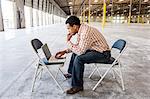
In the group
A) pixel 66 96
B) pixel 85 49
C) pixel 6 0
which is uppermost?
pixel 6 0

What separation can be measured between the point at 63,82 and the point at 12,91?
32.7 inches

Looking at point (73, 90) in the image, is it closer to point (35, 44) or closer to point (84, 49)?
point (84, 49)

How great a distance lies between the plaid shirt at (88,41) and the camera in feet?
9.16

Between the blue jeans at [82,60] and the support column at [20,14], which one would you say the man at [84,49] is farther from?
the support column at [20,14]

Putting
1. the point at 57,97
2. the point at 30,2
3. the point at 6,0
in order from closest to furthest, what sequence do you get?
the point at 57,97 → the point at 6,0 → the point at 30,2

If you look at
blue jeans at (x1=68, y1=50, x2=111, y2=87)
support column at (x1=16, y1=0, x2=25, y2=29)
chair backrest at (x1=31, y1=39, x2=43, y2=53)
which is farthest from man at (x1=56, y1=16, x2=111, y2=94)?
support column at (x1=16, y1=0, x2=25, y2=29)

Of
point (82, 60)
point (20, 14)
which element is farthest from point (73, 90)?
point (20, 14)

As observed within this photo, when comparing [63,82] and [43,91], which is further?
[63,82]

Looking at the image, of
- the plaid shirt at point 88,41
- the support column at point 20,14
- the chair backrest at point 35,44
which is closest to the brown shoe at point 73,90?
the plaid shirt at point 88,41

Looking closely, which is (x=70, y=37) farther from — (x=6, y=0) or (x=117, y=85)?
(x=6, y=0)

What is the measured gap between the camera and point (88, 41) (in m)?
2.81

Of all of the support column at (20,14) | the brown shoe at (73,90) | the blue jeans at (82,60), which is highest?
the support column at (20,14)

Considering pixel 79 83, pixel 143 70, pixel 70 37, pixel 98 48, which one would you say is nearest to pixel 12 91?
pixel 79 83

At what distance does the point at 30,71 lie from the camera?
399 centimetres
